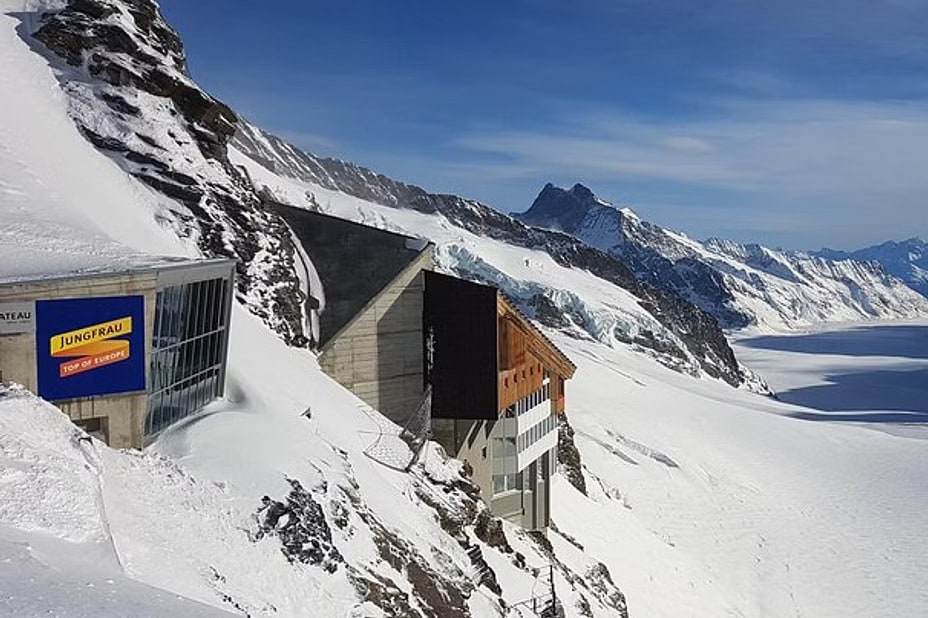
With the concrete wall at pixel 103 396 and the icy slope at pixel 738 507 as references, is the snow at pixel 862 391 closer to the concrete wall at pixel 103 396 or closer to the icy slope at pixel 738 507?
the icy slope at pixel 738 507

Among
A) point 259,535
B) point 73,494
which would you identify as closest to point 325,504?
point 259,535

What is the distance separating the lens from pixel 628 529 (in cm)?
4112

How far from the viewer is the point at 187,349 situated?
17625 millimetres

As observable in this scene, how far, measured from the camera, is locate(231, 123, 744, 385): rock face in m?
142

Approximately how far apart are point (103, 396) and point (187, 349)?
112 inches

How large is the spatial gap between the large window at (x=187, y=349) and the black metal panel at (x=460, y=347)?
1219cm

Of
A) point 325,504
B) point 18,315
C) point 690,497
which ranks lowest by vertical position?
point 690,497

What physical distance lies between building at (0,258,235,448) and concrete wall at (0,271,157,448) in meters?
0.02

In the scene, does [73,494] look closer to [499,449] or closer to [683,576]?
[499,449]

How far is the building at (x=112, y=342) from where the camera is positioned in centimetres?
1395

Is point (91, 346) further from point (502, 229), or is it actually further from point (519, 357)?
point (502, 229)

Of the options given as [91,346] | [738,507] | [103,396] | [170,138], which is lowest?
[738,507]

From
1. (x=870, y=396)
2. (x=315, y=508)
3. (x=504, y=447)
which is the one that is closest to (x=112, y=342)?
(x=315, y=508)

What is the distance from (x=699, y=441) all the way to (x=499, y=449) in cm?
3919
